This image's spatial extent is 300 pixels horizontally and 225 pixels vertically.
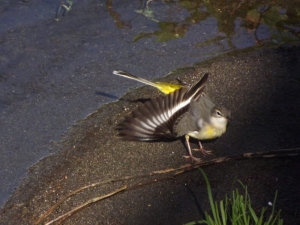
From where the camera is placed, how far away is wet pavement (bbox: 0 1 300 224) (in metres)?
4.62

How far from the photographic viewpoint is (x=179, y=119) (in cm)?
510

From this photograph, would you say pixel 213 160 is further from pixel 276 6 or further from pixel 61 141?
pixel 276 6

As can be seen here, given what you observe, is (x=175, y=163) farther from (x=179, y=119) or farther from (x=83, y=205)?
(x=83, y=205)

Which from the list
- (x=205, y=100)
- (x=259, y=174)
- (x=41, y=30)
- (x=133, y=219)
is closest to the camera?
(x=133, y=219)

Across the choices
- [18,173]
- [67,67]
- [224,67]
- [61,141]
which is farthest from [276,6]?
[18,173]

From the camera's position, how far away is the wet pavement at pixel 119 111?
15.2 ft

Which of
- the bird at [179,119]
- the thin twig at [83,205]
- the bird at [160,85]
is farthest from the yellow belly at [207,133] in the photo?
the thin twig at [83,205]

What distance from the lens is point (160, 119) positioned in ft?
16.6

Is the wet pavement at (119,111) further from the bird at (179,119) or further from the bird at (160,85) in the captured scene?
the bird at (160,85)

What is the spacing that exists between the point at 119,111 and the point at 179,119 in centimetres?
68

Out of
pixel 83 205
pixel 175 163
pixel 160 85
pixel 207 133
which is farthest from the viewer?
pixel 160 85

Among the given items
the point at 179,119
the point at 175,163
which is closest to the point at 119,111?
the point at 179,119

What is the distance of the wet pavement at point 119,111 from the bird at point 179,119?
0.46 feet

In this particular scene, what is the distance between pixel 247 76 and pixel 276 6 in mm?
1406
